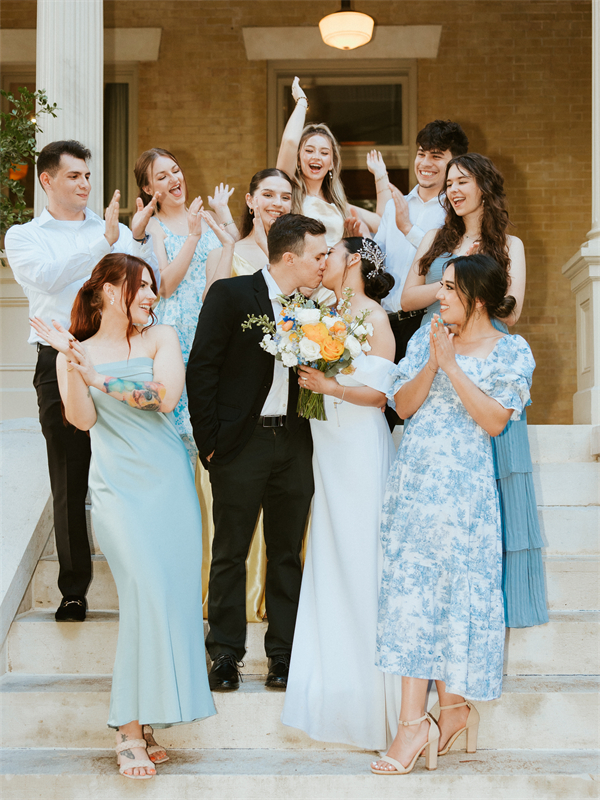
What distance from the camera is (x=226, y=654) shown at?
331 centimetres

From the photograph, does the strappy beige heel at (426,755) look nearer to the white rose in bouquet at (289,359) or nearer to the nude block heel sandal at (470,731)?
the nude block heel sandal at (470,731)

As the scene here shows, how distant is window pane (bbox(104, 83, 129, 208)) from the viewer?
880cm

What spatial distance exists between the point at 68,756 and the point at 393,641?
1.43m

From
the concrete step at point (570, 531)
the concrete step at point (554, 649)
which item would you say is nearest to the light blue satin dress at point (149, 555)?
the concrete step at point (554, 649)

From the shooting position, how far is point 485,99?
8.57 m

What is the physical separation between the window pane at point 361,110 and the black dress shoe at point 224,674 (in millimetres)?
6963

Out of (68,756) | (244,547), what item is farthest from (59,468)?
(68,756)

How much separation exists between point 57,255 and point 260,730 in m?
2.45

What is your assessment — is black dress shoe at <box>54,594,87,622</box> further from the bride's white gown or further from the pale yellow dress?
the bride's white gown

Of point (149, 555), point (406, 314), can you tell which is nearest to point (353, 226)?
point (406, 314)

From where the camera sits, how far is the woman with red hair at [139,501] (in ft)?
9.52

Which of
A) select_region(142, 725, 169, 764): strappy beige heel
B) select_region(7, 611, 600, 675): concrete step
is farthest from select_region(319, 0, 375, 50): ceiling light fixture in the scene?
select_region(142, 725, 169, 764): strappy beige heel

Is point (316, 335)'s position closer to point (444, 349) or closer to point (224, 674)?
point (444, 349)

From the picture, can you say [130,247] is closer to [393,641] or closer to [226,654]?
[226,654]
